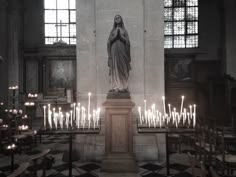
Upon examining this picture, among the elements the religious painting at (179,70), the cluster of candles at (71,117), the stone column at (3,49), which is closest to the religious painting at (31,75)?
the stone column at (3,49)

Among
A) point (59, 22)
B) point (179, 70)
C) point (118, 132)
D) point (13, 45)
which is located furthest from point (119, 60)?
point (59, 22)

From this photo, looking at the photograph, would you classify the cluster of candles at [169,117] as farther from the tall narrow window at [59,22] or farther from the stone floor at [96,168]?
the tall narrow window at [59,22]

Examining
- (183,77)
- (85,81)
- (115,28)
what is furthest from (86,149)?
(183,77)

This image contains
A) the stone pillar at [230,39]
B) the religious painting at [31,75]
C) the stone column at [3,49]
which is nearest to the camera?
the stone column at [3,49]

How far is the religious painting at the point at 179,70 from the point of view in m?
15.4

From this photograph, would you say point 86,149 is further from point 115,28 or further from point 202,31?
point 202,31

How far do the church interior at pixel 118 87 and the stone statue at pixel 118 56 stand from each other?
0.02 metres

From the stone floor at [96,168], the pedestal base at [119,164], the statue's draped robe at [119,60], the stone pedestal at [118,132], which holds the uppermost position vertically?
the statue's draped robe at [119,60]

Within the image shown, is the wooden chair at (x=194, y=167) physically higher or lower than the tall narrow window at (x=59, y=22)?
lower

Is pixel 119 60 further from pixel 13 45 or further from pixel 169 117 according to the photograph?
pixel 13 45

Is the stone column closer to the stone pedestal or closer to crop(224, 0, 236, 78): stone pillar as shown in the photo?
the stone pedestal

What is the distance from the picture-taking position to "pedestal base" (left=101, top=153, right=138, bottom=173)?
5.93m

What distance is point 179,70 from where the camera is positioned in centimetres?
1548

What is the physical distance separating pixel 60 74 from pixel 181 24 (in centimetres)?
771
